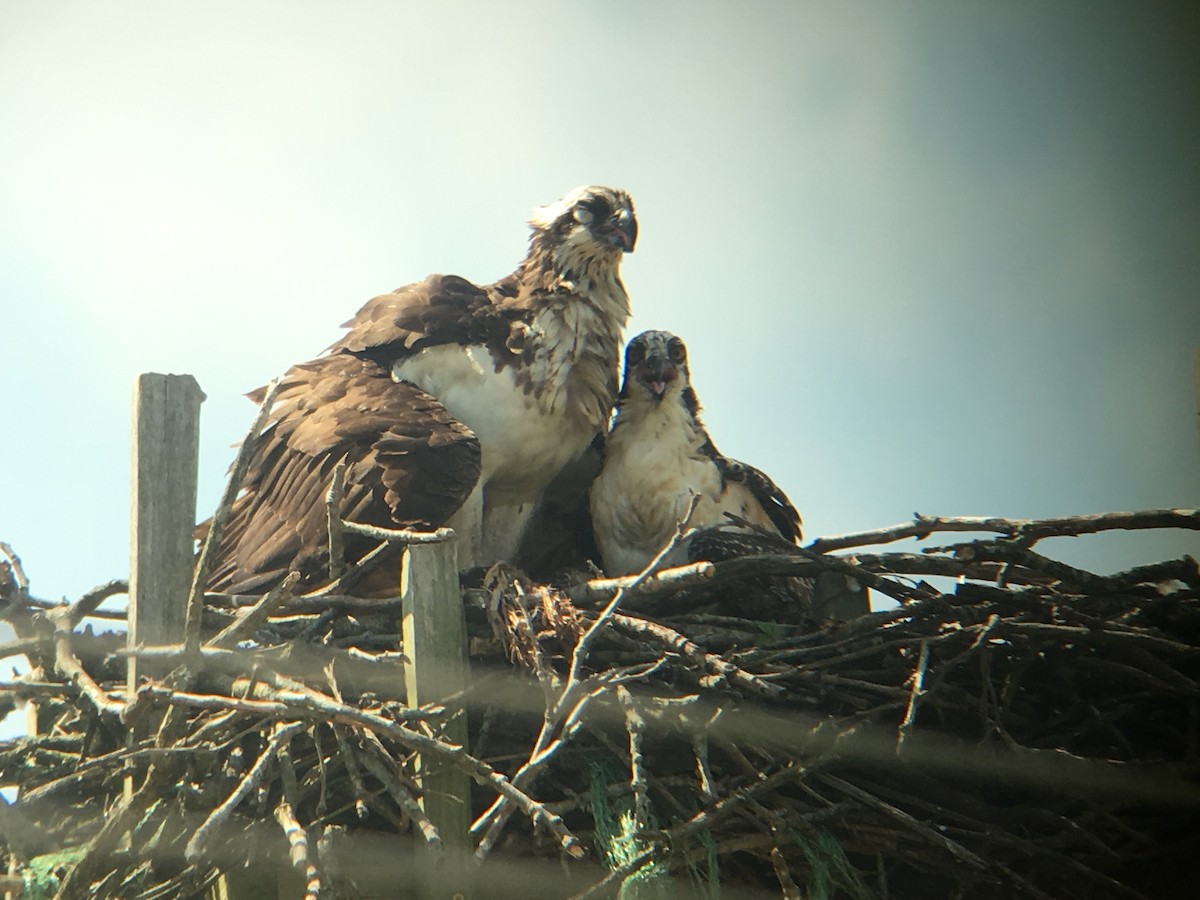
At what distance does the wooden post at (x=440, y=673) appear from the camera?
292cm

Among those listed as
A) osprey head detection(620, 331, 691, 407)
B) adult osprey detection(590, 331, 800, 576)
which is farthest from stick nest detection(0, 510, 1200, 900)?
osprey head detection(620, 331, 691, 407)

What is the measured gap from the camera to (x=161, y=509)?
10.3 ft

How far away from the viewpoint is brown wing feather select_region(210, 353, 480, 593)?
3996 mm

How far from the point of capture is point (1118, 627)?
352 centimetres

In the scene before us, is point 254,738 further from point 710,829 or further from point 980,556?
point 980,556

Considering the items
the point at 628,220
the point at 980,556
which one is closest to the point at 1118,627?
the point at 980,556

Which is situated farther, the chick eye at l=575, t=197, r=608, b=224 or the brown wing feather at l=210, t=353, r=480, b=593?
the chick eye at l=575, t=197, r=608, b=224

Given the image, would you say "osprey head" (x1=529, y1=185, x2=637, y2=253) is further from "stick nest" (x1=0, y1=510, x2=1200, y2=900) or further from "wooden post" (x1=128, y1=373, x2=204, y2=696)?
"wooden post" (x1=128, y1=373, x2=204, y2=696)

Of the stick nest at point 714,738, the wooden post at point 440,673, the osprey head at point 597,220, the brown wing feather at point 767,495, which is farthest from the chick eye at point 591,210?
the wooden post at point 440,673

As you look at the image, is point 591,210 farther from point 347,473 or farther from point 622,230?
point 347,473

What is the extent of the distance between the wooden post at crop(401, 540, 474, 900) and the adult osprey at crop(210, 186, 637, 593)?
28.4 inches

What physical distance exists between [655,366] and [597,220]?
0.60 metres

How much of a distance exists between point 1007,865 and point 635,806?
3.36ft

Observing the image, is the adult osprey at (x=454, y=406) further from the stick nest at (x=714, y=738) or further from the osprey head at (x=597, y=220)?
the stick nest at (x=714, y=738)
